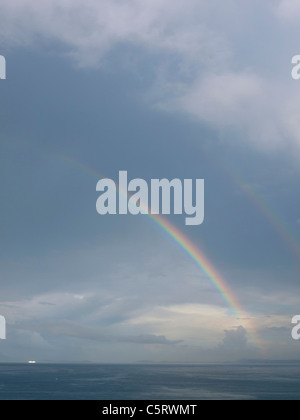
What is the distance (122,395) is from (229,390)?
35078 millimetres

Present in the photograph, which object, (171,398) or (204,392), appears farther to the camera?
(204,392)

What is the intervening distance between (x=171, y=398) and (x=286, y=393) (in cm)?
3850
